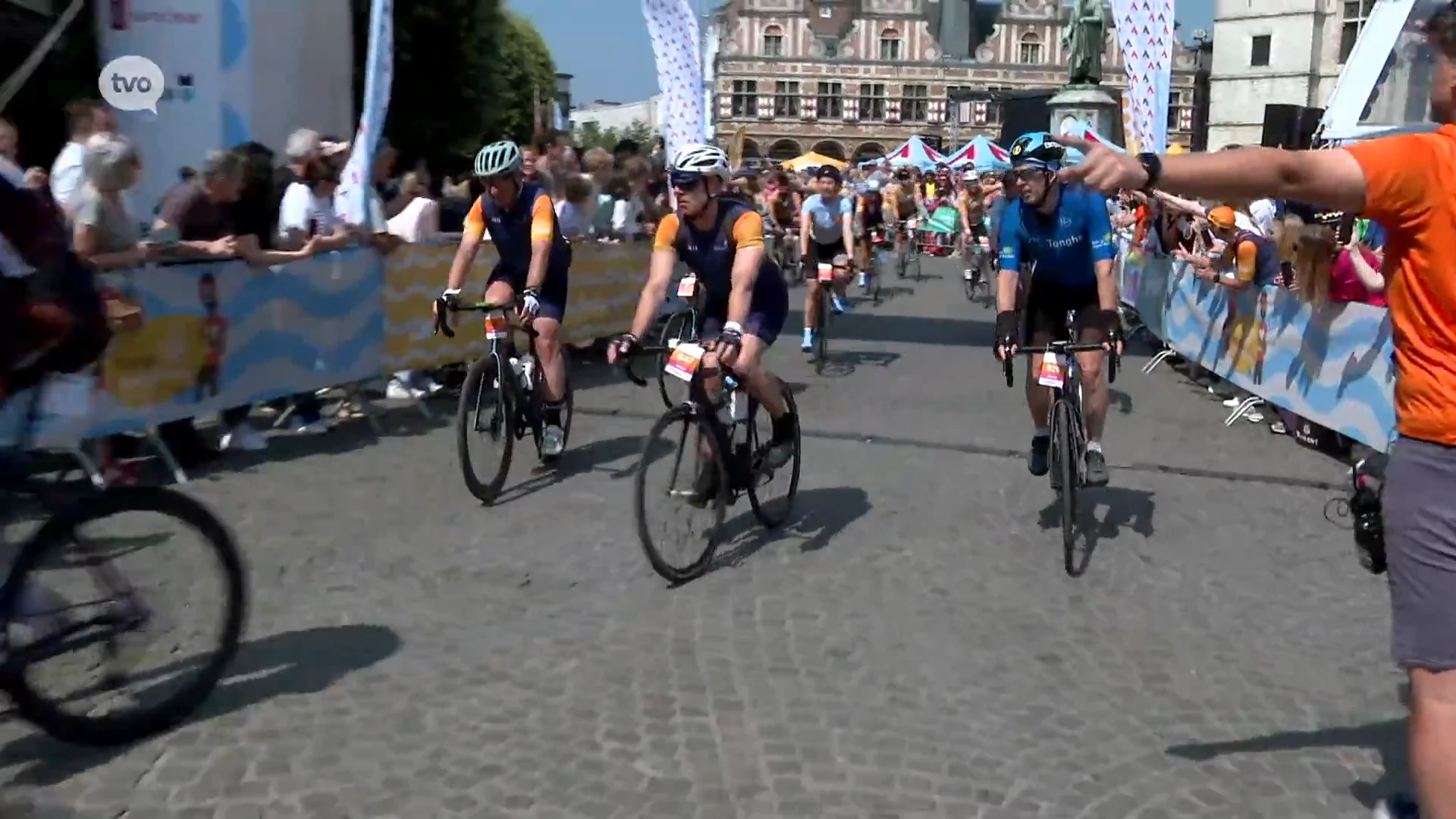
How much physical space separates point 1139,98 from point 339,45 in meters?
8.98

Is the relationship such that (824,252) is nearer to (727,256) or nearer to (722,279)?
(722,279)

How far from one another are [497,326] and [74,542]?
370 centimetres

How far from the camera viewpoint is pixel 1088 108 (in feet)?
79.7

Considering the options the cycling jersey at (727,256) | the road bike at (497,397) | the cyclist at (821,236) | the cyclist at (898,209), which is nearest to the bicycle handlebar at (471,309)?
the road bike at (497,397)

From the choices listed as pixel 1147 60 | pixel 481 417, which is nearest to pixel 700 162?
pixel 481 417

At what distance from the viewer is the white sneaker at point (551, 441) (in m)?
8.20

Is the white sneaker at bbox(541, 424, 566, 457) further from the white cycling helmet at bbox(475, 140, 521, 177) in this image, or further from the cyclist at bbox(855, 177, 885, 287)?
the cyclist at bbox(855, 177, 885, 287)

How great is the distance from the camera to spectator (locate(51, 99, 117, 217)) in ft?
26.0

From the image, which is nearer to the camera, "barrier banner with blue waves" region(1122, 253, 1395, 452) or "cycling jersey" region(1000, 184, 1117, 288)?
"cycling jersey" region(1000, 184, 1117, 288)

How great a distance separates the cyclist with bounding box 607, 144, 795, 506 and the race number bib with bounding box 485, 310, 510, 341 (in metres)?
1.11

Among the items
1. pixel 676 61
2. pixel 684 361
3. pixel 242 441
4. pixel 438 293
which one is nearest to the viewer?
pixel 684 361

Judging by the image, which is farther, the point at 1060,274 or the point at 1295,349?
the point at 1295,349

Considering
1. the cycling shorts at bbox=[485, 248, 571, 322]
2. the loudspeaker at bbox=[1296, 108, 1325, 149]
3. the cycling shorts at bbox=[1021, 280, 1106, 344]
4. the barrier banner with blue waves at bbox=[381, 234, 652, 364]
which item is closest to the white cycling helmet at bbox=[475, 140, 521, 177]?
the cycling shorts at bbox=[485, 248, 571, 322]

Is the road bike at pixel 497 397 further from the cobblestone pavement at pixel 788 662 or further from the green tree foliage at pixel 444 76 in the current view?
the green tree foliage at pixel 444 76
